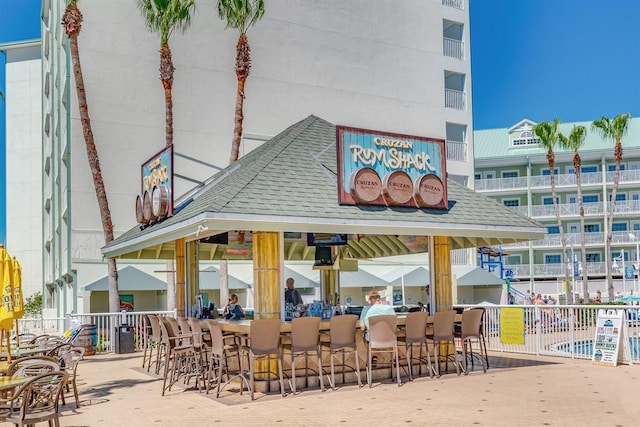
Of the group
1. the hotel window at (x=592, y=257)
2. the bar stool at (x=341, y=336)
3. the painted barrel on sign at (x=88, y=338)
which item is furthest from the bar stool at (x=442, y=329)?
the hotel window at (x=592, y=257)

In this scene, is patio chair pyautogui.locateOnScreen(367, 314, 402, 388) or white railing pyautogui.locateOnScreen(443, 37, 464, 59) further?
white railing pyautogui.locateOnScreen(443, 37, 464, 59)

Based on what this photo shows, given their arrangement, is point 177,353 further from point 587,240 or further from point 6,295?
point 587,240

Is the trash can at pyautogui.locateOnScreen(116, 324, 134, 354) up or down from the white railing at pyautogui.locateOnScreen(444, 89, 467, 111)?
down

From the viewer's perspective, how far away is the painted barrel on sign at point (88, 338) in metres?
18.5

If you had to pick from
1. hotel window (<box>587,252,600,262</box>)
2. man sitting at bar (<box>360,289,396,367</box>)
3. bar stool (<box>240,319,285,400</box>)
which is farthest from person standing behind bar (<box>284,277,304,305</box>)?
hotel window (<box>587,252,600,262</box>)

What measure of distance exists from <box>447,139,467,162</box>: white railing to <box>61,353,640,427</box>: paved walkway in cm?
2386

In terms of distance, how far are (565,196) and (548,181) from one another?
2.02m

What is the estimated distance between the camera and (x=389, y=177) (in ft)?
43.3

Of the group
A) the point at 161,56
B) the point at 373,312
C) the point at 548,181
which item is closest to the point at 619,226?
the point at 548,181

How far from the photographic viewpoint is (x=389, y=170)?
13.3m

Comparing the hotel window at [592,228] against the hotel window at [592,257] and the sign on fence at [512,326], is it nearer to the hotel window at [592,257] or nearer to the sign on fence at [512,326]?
the hotel window at [592,257]

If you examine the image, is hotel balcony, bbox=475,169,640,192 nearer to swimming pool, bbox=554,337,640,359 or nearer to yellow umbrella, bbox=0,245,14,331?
swimming pool, bbox=554,337,640,359

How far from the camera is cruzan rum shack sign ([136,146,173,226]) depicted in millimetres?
13578

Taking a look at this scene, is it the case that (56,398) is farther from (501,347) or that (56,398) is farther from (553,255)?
(553,255)
